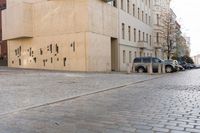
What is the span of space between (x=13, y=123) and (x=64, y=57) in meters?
28.4

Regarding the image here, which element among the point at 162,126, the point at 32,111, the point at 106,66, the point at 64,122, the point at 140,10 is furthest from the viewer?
the point at 140,10

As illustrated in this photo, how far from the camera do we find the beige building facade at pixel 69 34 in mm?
33844

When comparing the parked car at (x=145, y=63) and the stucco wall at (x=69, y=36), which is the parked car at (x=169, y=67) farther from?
the stucco wall at (x=69, y=36)

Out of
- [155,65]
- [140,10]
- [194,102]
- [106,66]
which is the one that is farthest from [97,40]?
[194,102]

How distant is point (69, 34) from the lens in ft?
114

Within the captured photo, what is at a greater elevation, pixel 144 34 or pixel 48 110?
pixel 144 34

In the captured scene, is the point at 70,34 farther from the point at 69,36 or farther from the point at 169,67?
the point at 169,67

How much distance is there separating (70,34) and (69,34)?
0.15m

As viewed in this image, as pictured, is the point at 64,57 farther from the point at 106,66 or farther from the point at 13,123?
the point at 13,123

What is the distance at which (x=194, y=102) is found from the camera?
10133mm

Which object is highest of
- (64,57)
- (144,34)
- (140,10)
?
(140,10)

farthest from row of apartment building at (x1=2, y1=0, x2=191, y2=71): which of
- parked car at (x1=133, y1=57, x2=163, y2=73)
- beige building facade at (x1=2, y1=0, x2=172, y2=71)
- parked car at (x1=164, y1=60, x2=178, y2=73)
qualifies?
parked car at (x1=164, y1=60, x2=178, y2=73)

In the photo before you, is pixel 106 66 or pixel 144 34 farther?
pixel 144 34

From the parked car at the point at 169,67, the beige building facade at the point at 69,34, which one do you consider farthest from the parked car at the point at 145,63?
the beige building facade at the point at 69,34
